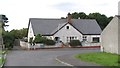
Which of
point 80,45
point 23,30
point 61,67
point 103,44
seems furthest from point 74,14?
point 61,67

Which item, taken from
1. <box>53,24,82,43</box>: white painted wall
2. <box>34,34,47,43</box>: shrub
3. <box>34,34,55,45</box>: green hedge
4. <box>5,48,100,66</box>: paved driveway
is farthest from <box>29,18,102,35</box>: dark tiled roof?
<box>5,48,100,66</box>: paved driveway

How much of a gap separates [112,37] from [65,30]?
89.0 feet

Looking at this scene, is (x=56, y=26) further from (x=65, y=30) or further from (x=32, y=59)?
(x=32, y=59)

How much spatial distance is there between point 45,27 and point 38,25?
1714mm

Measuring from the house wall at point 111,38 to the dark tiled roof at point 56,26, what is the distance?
78.9 feet

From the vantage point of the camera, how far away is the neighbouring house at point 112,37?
3549 centimetres

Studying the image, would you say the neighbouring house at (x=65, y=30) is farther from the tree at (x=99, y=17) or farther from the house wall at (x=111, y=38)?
the tree at (x=99, y=17)

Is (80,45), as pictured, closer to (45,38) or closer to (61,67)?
(45,38)

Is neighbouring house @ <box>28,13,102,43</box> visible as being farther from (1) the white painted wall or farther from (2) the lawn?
(2) the lawn

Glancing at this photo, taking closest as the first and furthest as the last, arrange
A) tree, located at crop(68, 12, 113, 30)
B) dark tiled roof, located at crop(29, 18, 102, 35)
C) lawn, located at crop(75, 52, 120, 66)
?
1. lawn, located at crop(75, 52, 120, 66)
2. dark tiled roof, located at crop(29, 18, 102, 35)
3. tree, located at crop(68, 12, 113, 30)

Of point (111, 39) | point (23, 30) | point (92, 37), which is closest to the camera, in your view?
point (111, 39)

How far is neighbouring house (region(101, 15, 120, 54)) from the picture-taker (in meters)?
35.5

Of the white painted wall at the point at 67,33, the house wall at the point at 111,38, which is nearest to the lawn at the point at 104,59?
the house wall at the point at 111,38

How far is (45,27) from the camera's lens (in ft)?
215
